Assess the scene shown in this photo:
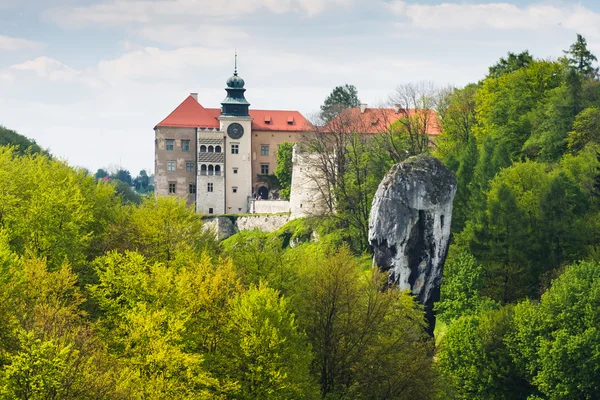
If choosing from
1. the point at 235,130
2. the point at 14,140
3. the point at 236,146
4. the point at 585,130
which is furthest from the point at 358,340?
the point at 14,140

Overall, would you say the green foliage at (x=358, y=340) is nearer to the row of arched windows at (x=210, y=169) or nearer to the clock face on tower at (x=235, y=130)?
the row of arched windows at (x=210, y=169)

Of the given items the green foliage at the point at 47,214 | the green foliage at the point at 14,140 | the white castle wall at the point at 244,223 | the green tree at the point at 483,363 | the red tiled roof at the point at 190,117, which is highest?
the red tiled roof at the point at 190,117

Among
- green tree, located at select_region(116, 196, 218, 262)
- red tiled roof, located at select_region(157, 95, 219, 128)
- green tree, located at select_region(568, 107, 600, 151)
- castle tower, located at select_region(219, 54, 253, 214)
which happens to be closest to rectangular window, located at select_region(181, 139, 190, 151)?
red tiled roof, located at select_region(157, 95, 219, 128)

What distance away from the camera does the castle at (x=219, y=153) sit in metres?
96.5

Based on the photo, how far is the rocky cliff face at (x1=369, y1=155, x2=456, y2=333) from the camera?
45.8 m

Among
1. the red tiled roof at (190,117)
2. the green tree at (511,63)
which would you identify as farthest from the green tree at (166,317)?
the red tiled roof at (190,117)

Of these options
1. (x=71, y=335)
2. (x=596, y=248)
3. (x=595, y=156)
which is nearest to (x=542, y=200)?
(x=596, y=248)

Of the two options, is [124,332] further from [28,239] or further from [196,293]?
[28,239]

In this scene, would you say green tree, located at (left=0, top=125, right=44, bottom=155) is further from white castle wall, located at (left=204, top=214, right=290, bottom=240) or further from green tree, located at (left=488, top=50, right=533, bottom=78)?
green tree, located at (left=488, top=50, right=533, bottom=78)

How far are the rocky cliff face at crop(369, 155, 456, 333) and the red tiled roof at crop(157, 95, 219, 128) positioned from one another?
5465cm

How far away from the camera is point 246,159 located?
323 feet

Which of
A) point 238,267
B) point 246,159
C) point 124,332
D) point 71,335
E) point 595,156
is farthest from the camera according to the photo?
point 246,159

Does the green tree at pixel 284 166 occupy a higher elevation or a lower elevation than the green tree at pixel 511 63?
lower

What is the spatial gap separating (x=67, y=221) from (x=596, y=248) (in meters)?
24.8
